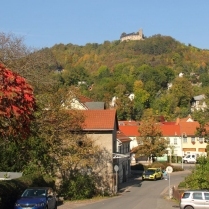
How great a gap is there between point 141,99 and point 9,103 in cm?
12793

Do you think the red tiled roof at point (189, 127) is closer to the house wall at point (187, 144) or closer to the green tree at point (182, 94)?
the house wall at point (187, 144)

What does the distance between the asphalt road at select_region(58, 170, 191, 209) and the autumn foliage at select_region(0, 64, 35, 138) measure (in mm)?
12654

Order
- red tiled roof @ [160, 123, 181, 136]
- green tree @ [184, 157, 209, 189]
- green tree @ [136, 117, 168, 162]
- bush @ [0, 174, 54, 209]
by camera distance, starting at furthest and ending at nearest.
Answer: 1. red tiled roof @ [160, 123, 181, 136]
2. green tree @ [136, 117, 168, 162]
3. green tree @ [184, 157, 209, 189]
4. bush @ [0, 174, 54, 209]

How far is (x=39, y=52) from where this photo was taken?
3875cm

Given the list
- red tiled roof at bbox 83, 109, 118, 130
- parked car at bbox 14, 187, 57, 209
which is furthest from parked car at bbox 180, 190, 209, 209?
red tiled roof at bbox 83, 109, 118, 130

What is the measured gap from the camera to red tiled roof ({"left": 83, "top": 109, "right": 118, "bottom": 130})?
132ft

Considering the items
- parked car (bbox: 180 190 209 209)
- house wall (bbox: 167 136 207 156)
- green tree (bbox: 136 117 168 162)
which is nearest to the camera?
parked car (bbox: 180 190 209 209)

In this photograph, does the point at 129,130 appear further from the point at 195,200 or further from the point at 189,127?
the point at 195,200

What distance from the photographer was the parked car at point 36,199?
22.5 m

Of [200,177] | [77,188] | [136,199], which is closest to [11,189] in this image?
[77,188]

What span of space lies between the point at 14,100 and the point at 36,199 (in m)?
7.57

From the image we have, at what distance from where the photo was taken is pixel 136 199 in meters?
35.1

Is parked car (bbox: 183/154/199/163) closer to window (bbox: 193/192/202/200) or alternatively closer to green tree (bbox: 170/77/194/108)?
window (bbox: 193/192/202/200)

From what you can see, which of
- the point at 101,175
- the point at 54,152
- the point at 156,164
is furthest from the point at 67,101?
the point at 156,164
